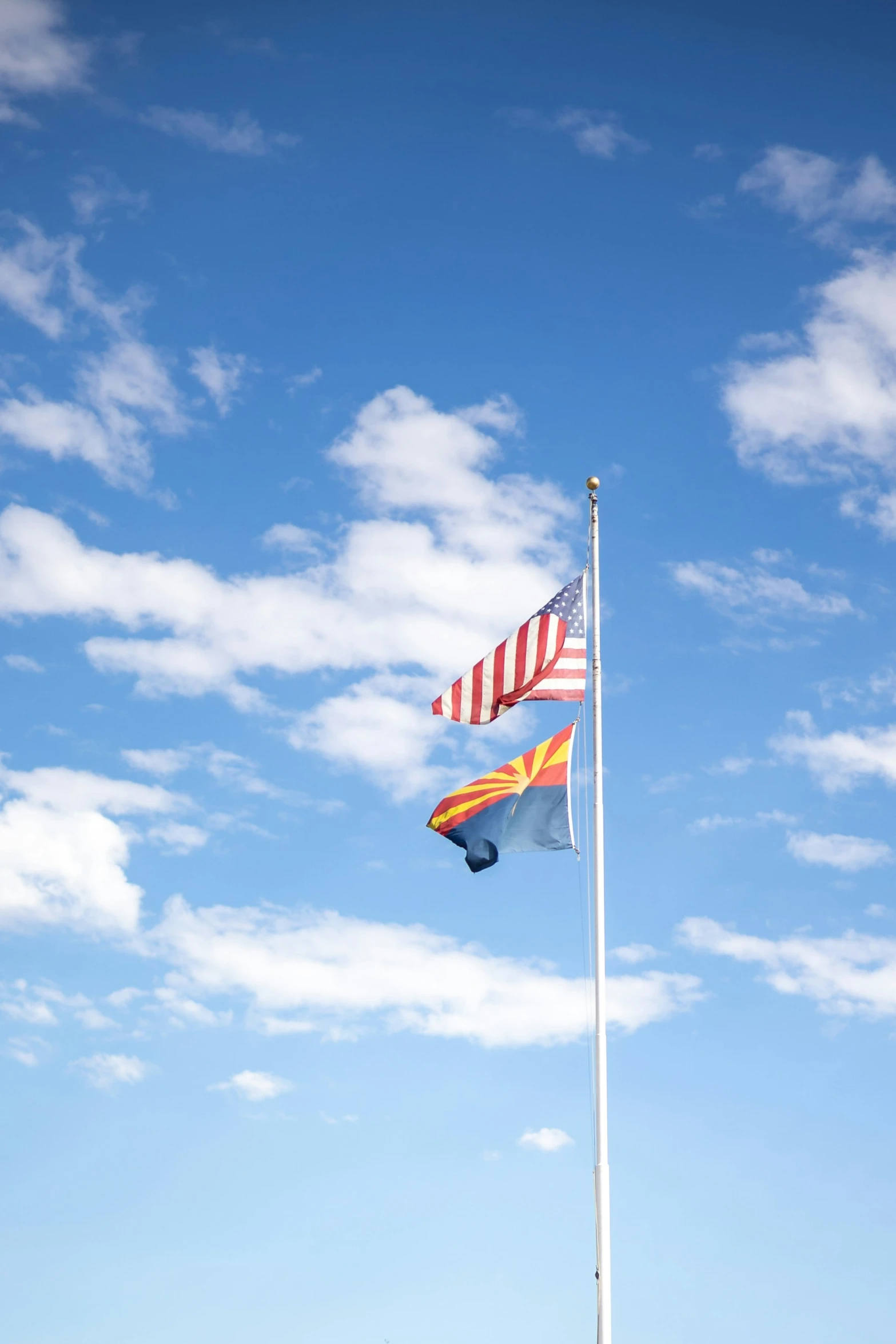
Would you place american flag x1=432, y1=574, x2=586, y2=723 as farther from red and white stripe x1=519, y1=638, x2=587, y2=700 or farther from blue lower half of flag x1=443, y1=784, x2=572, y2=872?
blue lower half of flag x1=443, y1=784, x2=572, y2=872

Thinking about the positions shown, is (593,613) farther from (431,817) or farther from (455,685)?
(431,817)

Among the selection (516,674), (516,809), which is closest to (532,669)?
(516,674)

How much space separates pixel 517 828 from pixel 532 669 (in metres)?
3.79

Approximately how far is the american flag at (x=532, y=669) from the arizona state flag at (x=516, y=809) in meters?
1.21

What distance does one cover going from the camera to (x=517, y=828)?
35.0 metres

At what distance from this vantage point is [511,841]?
35.0 meters

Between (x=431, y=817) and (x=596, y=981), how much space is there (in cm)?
614

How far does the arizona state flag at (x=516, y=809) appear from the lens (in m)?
34.7

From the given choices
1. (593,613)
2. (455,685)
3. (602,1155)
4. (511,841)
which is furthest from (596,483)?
(602,1155)

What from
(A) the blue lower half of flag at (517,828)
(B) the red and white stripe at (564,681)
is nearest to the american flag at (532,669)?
(B) the red and white stripe at (564,681)

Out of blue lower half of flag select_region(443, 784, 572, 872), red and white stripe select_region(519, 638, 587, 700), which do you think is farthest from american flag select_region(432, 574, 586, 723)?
blue lower half of flag select_region(443, 784, 572, 872)

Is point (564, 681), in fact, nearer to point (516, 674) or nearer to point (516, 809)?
point (516, 674)

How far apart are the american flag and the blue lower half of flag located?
7.22 feet

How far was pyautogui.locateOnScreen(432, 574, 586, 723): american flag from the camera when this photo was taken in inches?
1385
